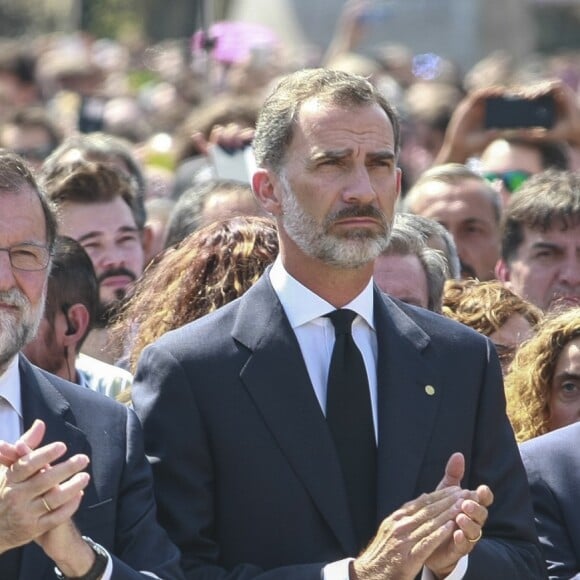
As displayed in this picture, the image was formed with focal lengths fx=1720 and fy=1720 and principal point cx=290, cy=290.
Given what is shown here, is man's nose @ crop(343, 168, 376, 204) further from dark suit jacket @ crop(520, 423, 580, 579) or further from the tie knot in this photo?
dark suit jacket @ crop(520, 423, 580, 579)

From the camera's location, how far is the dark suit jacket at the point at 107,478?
159 inches

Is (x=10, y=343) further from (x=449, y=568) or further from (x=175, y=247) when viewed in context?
(x=175, y=247)

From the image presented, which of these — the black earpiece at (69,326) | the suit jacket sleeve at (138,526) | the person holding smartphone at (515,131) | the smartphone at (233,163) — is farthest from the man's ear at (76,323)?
the person holding smartphone at (515,131)

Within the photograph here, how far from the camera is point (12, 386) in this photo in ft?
13.8

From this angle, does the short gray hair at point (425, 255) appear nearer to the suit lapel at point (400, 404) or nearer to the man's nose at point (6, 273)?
the suit lapel at point (400, 404)

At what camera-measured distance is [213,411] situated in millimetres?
4203

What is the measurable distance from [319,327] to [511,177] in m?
4.60

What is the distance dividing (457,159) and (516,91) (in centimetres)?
82

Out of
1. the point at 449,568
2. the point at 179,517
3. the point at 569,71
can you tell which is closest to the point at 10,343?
the point at 179,517

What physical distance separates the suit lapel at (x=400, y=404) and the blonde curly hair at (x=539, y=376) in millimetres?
1057

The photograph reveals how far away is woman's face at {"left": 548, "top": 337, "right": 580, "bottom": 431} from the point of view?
535cm

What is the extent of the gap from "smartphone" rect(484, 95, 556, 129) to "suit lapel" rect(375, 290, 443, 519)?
14.0 ft

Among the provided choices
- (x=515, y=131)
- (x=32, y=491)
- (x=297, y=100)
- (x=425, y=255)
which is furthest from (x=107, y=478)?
(x=515, y=131)

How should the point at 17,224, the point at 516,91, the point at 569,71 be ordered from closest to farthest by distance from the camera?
the point at 17,224 → the point at 516,91 → the point at 569,71
